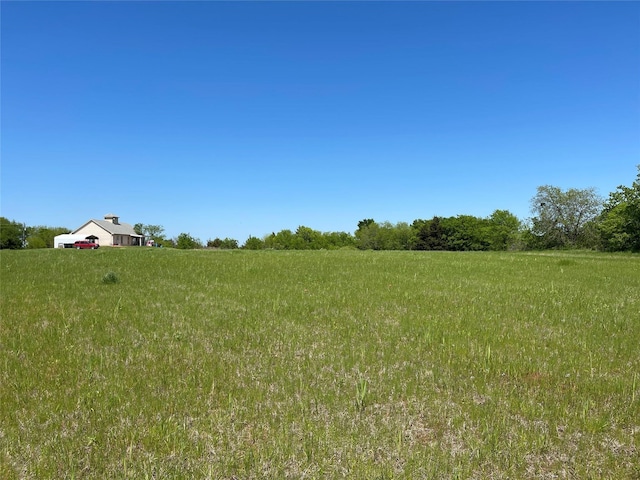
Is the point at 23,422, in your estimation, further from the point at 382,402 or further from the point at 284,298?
the point at 284,298

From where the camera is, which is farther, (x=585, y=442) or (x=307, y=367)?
(x=307, y=367)

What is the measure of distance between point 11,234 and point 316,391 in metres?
155

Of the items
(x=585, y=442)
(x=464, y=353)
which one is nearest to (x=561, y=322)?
(x=464, y=353)

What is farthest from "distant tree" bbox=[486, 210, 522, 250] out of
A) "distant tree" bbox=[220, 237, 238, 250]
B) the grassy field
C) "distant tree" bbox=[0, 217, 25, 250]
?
"distant tree" bbox=[0, 217, 25, 250]

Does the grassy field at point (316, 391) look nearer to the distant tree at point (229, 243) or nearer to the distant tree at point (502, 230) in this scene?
the distant tree at point (229, 243)

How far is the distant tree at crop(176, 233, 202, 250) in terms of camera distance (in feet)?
333

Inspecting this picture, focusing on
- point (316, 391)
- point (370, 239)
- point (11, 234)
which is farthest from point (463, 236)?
point (11, 234)

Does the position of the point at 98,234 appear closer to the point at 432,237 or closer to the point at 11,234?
the point at 11,234

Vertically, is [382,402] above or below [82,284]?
below

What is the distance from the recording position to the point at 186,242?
103 metres

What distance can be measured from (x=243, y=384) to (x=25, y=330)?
5.75m

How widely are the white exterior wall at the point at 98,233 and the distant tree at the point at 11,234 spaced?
22.7 metres

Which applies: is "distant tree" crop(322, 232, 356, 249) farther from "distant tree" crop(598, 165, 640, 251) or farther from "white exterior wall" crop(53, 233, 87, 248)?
"distant tree" crop(598, 165, 640, 251)

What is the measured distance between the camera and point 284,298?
12.1 m
